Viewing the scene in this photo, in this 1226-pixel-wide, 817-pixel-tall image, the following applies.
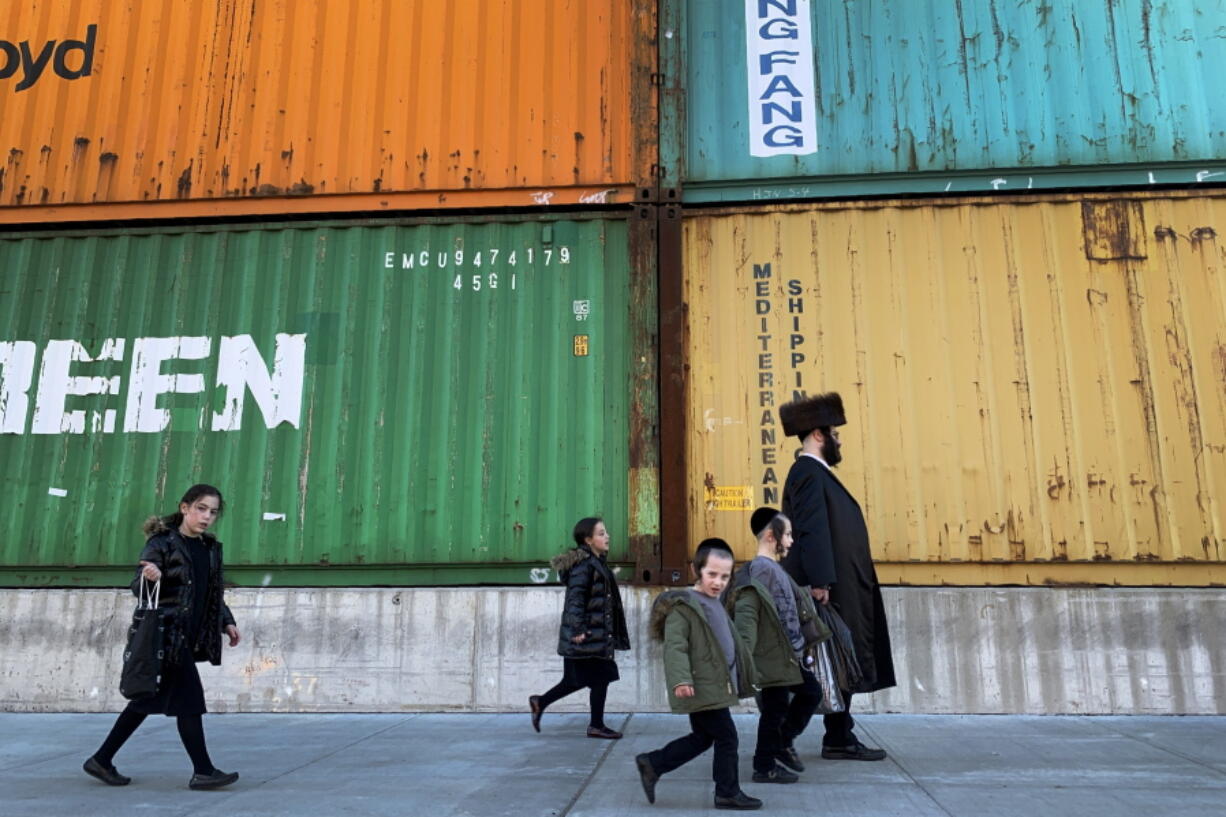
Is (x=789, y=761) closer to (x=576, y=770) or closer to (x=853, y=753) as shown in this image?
(x=853, y=753)

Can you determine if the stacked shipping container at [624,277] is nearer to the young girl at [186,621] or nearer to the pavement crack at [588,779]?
the pavement crack at [588,779]

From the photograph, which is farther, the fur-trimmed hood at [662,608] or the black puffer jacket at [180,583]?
the black puffer jacket at [180,583]

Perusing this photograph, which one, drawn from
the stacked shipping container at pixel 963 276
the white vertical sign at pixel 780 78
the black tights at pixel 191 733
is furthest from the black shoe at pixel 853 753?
the white vertical sign at pixel 780 78

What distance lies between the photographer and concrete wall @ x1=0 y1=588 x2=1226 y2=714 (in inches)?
242

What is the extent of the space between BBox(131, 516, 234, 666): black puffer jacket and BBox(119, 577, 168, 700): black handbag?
5cm

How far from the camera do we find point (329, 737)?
213 inches

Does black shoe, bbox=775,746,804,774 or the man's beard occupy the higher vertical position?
the man's beard

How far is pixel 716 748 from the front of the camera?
3.42 meters

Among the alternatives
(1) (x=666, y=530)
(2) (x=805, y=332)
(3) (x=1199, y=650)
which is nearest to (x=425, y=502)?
(1) (x=666, y=530)

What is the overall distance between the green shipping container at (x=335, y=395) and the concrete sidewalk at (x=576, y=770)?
1436mm

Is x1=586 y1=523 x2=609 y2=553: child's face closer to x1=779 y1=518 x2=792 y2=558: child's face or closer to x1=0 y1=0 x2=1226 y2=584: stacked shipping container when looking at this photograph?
x1=0 y1=0 x2=1226 y2=584: stacked shipping container

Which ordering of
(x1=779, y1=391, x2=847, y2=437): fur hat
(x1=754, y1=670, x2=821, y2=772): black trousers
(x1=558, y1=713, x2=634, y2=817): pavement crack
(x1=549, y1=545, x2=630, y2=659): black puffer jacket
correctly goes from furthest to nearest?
(x1=549, y1=545, x2=630, y2=659): black puffer jacket, (x1=779, y1=391, x2=847, y2=437): fur hat, (x1=754, y1=670, x2=821, y2=772): black trousers, (x1=558, y1=713, x2=634, y2=817): pavement crack

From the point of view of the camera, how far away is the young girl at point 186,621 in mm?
3848

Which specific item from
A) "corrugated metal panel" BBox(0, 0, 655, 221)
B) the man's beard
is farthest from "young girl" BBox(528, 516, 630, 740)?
"corrugated metal panel" BBox(0, 0, 655, 221)
